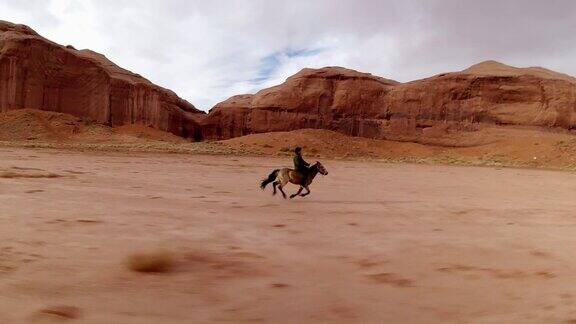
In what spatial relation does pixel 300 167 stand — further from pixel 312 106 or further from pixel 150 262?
pixel 312 106

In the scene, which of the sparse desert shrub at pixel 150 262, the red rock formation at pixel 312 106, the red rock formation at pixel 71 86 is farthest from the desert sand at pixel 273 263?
the red rock formation at pixel 312 106

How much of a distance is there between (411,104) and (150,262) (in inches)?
2452

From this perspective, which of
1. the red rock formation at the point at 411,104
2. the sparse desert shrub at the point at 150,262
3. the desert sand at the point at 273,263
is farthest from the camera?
the red rock formation at the point at 411,104

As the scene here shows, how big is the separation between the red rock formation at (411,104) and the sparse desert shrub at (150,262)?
58049 mm

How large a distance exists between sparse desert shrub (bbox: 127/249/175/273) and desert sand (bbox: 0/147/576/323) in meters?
0.08

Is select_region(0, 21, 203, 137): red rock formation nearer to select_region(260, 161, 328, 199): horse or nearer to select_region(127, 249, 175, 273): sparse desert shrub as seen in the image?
select_region(260, 161, 328, 199): horse

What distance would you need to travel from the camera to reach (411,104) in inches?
2499

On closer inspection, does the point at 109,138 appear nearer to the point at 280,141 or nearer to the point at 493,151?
the point at 280,141

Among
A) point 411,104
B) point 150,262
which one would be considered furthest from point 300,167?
point 411,104

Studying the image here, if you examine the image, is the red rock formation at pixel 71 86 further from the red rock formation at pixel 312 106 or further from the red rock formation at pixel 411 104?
the red rock formation at pixel 411 104

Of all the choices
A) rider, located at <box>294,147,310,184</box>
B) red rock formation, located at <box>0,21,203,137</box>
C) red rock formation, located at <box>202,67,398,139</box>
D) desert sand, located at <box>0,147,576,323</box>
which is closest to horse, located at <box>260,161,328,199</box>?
rider, located at <box>294,147,310,184</box>

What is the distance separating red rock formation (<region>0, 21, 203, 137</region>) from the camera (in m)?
50.8

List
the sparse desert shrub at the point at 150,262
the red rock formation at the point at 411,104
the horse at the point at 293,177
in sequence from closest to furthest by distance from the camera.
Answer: the sparse desert shrub at the point at 150,262, the horse at the point at 293,177, the red rock formation at the point at 411,104

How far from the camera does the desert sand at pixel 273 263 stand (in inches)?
142
